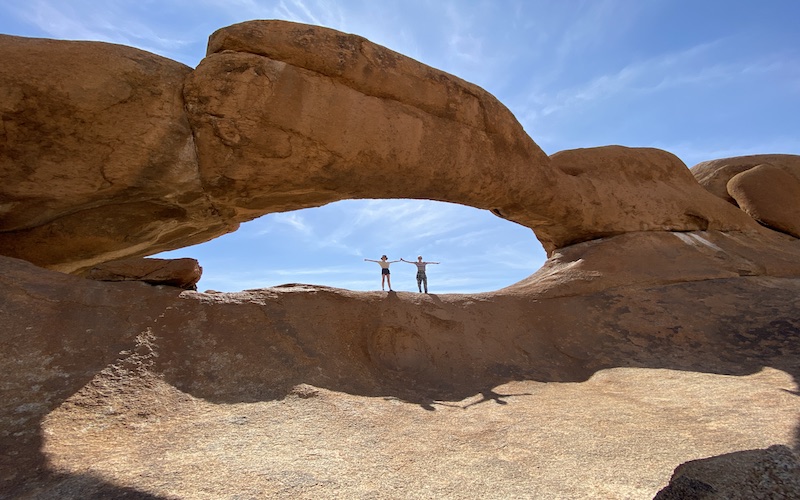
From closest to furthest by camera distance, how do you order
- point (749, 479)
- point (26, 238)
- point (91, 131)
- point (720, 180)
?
1. point (749, 479)
2. point (91, 131)
3. point (26, 238)
4. point (720, 180)

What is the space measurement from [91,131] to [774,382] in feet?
26.1

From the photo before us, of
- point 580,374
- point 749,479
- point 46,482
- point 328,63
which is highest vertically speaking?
point 328,63

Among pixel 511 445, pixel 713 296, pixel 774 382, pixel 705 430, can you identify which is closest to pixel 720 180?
pixel 713 296

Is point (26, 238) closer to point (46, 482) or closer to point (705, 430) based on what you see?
point (46, 482)

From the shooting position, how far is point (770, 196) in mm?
10445

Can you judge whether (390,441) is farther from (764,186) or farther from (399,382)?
(764,186)

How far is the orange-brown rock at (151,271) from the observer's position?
602 centimetres

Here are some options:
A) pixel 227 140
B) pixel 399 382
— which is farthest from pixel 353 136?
pixel 399 382

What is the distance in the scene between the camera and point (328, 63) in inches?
256

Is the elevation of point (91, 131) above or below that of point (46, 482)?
above

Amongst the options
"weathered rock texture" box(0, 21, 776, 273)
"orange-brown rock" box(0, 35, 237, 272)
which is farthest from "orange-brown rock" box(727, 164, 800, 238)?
"orange-brown rock" box(0, 35, 237, 272)

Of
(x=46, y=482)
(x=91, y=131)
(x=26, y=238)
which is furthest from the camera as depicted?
(x=26, y=238)

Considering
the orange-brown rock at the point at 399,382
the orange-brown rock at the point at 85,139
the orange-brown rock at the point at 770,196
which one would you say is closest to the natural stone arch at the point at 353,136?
the orange-brown rock at the point at 85,139

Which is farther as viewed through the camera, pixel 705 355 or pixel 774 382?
pixel 705 355
